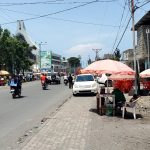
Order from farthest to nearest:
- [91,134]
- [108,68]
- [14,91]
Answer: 1. [14,91]
2. [108,68]
3. [91,134]

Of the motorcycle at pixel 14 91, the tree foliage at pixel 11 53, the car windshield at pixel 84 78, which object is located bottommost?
the motorcycle at pixel 14 91

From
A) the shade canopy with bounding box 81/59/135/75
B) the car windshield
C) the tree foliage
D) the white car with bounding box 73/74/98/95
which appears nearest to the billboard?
the tree foliage

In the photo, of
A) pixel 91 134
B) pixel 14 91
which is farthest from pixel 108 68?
pixel 14 91

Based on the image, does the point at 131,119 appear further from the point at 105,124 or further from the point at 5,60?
the point at 5,60

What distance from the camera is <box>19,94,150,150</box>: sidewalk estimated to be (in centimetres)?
1062

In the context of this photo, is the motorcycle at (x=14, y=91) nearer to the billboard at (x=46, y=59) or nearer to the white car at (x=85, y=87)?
the white car at (x=85, y=87)

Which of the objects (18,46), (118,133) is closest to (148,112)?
(118,133)

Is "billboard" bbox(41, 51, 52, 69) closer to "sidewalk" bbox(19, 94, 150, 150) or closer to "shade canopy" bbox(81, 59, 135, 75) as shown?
"shade canopy" bbox(81, 59, 135, 75)

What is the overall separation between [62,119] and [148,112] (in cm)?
456

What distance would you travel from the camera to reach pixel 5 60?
9575 cm

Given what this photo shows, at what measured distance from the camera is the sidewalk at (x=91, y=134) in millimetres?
10616

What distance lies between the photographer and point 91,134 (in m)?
12.5

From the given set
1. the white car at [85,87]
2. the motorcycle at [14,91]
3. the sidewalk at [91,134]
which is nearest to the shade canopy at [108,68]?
the sidewalk at [91,134]

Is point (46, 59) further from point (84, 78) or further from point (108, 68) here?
point (108, 68)
